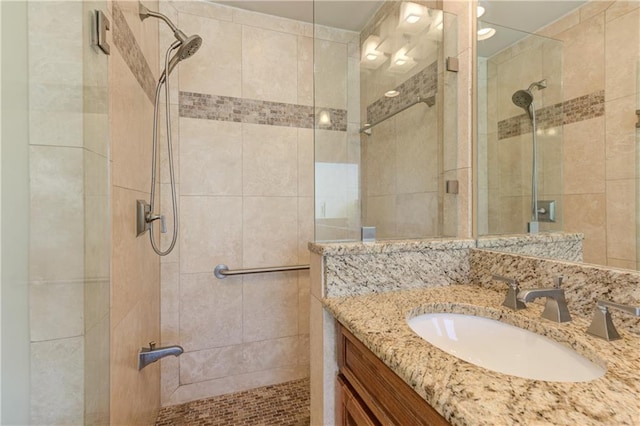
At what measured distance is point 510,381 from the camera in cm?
46

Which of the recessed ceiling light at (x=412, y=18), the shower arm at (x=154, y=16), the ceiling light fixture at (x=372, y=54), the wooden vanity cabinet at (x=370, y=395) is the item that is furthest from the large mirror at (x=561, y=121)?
the shower arm at (x=154, y=16)

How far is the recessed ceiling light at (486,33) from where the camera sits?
112cm

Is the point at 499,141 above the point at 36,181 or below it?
above

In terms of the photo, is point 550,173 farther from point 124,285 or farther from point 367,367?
point 124,285

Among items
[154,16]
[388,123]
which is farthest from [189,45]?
[388,123]

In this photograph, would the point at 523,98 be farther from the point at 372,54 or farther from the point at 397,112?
the point at 372,54

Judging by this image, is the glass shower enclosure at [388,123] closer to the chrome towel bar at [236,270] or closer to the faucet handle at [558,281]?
the faucet handle at [558,281]

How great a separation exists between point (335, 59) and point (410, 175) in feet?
2.57

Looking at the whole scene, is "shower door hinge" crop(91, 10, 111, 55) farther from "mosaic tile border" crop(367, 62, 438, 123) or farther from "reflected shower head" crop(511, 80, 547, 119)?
"reflected shower head" crop(511, 80, 547, 119)

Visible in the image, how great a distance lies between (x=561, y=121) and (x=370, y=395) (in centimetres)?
99

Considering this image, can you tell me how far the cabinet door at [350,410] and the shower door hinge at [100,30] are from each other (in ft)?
3.99

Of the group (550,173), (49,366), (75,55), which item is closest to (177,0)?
(75,55)

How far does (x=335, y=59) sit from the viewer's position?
157 cm

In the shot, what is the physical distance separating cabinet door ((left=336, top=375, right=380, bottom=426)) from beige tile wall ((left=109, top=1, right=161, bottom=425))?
743mm
